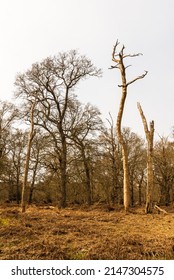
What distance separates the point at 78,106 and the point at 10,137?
9.93 m

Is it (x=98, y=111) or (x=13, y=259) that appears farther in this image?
(x=98, y=111)

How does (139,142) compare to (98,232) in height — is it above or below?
above

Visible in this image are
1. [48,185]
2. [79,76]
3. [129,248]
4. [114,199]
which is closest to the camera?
[129,248]

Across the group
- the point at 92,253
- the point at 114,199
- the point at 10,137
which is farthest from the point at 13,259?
the point at 10,137

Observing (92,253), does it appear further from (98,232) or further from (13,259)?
(98,232)

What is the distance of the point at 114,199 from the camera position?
105 ft

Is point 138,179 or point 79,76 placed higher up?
point 79,76

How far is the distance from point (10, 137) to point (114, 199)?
13745 mm

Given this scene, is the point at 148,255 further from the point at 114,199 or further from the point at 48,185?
the point at 48,185

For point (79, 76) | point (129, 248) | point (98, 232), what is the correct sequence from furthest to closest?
point (79, 76)
point (98, 232)
point (129, 248)

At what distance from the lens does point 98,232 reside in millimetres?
9297

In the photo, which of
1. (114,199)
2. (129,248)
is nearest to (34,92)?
(114,199)

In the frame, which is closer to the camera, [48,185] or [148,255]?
[148,255]

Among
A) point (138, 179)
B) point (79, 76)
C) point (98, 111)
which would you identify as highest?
point (79, 76)
